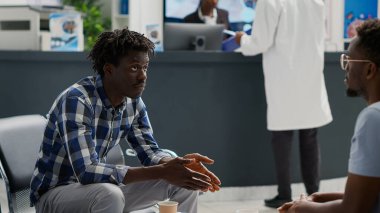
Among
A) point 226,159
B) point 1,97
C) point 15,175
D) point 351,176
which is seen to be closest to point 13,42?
point 1,97

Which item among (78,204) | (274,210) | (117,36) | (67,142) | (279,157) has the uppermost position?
(117,36)

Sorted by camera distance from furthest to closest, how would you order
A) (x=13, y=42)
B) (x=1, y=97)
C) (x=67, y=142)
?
(x=13, y=42), (x=1, y=97), (x=67, y=142)

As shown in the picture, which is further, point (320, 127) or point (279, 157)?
point (320, 127)

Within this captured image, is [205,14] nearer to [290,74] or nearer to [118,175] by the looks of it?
[290,74]

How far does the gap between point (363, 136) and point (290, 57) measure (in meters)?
2.41

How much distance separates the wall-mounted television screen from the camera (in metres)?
6.47

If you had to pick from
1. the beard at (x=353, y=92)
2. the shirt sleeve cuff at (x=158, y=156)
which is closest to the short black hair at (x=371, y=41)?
the beard at (x=353, y=92)

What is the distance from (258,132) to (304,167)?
35cm

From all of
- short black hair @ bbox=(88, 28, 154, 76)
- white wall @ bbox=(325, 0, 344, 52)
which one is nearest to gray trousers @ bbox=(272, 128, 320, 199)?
short black hair @ bbox=(88, 28, 154, 76)

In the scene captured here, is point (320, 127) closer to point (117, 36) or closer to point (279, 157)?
point (279, 157)

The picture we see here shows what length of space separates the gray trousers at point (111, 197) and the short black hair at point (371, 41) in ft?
2.93

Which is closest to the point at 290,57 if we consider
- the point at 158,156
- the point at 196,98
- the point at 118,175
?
the point at 196,98

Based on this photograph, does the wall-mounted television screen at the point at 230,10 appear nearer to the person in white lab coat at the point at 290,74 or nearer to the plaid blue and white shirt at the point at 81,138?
the person in white lab coat at the point at 290,74

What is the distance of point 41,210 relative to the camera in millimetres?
2209
